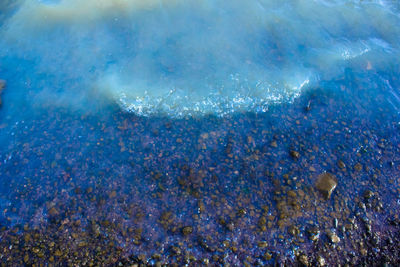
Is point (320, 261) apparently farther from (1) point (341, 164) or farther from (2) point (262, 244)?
(1) point (341, 164)

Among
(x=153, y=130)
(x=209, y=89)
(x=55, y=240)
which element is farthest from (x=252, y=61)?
(x=55, y=240)

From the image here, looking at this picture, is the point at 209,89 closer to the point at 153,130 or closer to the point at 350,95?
the point at 153,130

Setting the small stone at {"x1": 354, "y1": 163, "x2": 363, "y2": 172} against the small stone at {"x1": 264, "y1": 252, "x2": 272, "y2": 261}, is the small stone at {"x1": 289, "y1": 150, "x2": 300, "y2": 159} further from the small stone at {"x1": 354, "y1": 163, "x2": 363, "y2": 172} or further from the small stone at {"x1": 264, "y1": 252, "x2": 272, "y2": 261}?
the small stone at {"x1": 264, "y1": 252, "x2": 272, "y2": 261}

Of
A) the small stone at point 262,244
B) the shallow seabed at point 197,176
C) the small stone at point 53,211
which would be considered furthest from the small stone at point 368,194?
the small stone at point 53,211

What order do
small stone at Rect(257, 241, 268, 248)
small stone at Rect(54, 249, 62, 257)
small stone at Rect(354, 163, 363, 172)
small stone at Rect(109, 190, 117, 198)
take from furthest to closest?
1. small stone at Rect(354, 163, 363, 172)
2. small stone at Rect(109, 190, 117, 198)
3. small stone at Rect(257, 241, 268, 248)
4. small stone at Rect(54, 249, 62, 257)

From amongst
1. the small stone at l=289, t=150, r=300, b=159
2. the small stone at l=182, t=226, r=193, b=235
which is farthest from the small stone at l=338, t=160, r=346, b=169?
the small stone at l=182, t=226, r=193, b=235

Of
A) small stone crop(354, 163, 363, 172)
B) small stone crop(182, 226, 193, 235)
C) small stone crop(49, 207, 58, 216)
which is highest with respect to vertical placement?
small stone crop(354, 163, 363, 172)
